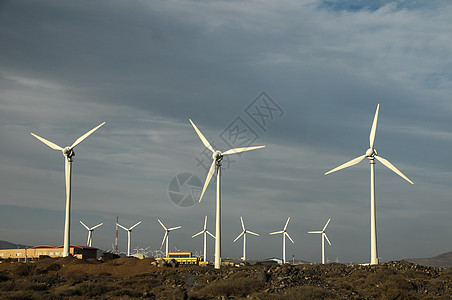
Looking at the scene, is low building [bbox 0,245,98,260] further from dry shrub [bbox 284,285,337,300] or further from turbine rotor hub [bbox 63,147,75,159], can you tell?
dry shrub [bbox 284,285,337,300]

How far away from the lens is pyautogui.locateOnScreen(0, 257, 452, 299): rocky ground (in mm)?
52719

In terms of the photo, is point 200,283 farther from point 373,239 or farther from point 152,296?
point 373,239

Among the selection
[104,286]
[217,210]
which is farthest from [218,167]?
[104,286]

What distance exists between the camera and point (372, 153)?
92812 millimetres

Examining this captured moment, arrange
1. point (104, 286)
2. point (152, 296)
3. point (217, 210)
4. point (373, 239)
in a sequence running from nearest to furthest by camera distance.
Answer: point (152, 296), point (104, 286), point (217, 210), point (373, 239)

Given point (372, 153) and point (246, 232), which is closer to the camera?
point (372, 153)

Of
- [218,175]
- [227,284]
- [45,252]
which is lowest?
[227,284]

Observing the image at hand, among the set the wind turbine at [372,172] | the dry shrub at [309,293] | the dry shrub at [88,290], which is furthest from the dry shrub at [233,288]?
the wind turbine at [372,172]

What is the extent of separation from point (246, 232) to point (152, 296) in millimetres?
112840

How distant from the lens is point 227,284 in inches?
2235

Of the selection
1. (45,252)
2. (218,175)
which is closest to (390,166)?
(218,175)

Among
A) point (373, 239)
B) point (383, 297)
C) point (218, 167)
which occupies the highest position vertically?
point (218, 167)

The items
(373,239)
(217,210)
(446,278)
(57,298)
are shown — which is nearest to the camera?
(57,298)

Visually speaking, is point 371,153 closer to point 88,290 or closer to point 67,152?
point 67,152
